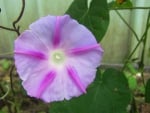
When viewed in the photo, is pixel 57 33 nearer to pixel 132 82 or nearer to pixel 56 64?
pixel 56 64

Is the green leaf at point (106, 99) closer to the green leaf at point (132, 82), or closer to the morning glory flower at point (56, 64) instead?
the morning glory flower at point (56, 64)

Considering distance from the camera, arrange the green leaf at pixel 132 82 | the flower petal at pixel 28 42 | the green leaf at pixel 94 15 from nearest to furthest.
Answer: the flower petal at pixel 28 42, the green leaf at pixel 94 15, the green leaf at pixel 132 82

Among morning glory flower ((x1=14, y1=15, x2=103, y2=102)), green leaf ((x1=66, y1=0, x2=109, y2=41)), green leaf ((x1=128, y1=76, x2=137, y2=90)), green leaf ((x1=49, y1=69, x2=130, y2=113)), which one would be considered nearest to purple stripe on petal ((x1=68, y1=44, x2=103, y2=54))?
morning glory flower ((x1=14, y1=15, x2=103, y2=102))

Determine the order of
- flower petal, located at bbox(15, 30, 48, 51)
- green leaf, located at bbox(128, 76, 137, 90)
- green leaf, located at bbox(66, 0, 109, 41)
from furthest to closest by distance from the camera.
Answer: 1. green leaf, located at bbox(128, 76, 137, 90)
2. green leaf, located at bbox(66, 0, 109, 41)
3. flower petal, located at bbox(15, 30, 48, 51)

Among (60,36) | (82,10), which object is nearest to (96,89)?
(82,10)

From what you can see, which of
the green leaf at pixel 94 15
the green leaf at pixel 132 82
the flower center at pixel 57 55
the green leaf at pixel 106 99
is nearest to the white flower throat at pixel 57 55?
the flower center at pixel 57 55

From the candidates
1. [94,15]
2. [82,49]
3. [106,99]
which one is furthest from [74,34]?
[106,99]

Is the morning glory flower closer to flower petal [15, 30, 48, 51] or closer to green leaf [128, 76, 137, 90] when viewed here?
flower petal [15, 30, 48, 51]
